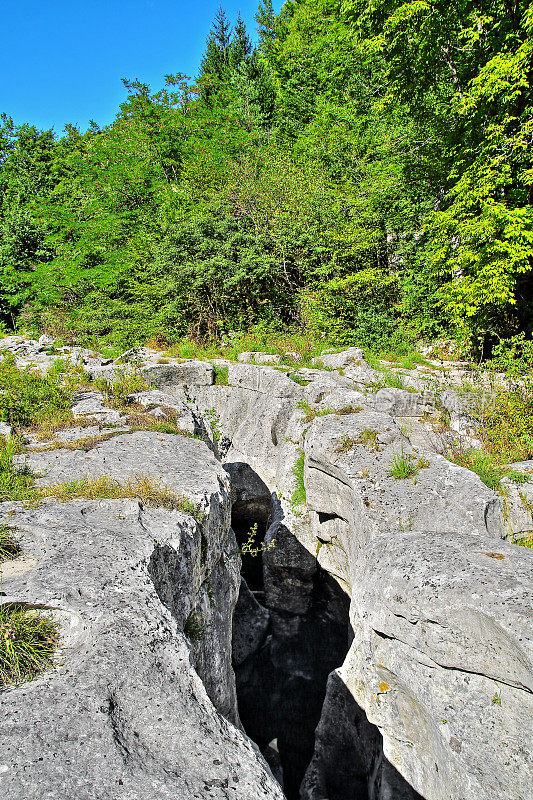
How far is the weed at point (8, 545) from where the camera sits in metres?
4.29

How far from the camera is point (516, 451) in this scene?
940cm

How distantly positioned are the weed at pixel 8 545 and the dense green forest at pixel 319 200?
12.7 metres

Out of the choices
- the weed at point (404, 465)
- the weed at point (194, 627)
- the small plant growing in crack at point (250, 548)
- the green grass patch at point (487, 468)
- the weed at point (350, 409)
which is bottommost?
the small plant growing in crack at point (250, 548)

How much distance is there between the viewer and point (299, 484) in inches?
454

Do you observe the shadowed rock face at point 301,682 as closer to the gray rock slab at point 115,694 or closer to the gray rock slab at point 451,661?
the gray rock slab at point 451,661

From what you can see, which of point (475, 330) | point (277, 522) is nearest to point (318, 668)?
point (277, 522)

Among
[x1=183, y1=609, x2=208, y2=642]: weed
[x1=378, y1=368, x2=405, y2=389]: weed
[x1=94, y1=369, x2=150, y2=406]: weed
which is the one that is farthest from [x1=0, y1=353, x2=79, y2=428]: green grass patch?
[x1=378, y1=368, x2=405, y2=389]: weed

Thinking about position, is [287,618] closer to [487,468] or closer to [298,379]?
[487,468]

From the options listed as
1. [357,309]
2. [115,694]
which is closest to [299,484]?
[115,694]

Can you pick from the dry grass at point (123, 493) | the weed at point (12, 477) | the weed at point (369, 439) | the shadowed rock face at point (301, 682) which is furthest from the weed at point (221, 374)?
the dry grass at point (123, 493)

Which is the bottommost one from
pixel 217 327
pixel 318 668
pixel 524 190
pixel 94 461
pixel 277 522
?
pixel 318 668

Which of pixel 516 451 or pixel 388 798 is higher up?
pixel 516 451

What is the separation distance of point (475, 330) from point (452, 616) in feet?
38.6

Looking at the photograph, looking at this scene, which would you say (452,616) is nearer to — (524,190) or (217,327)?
(524,190)
